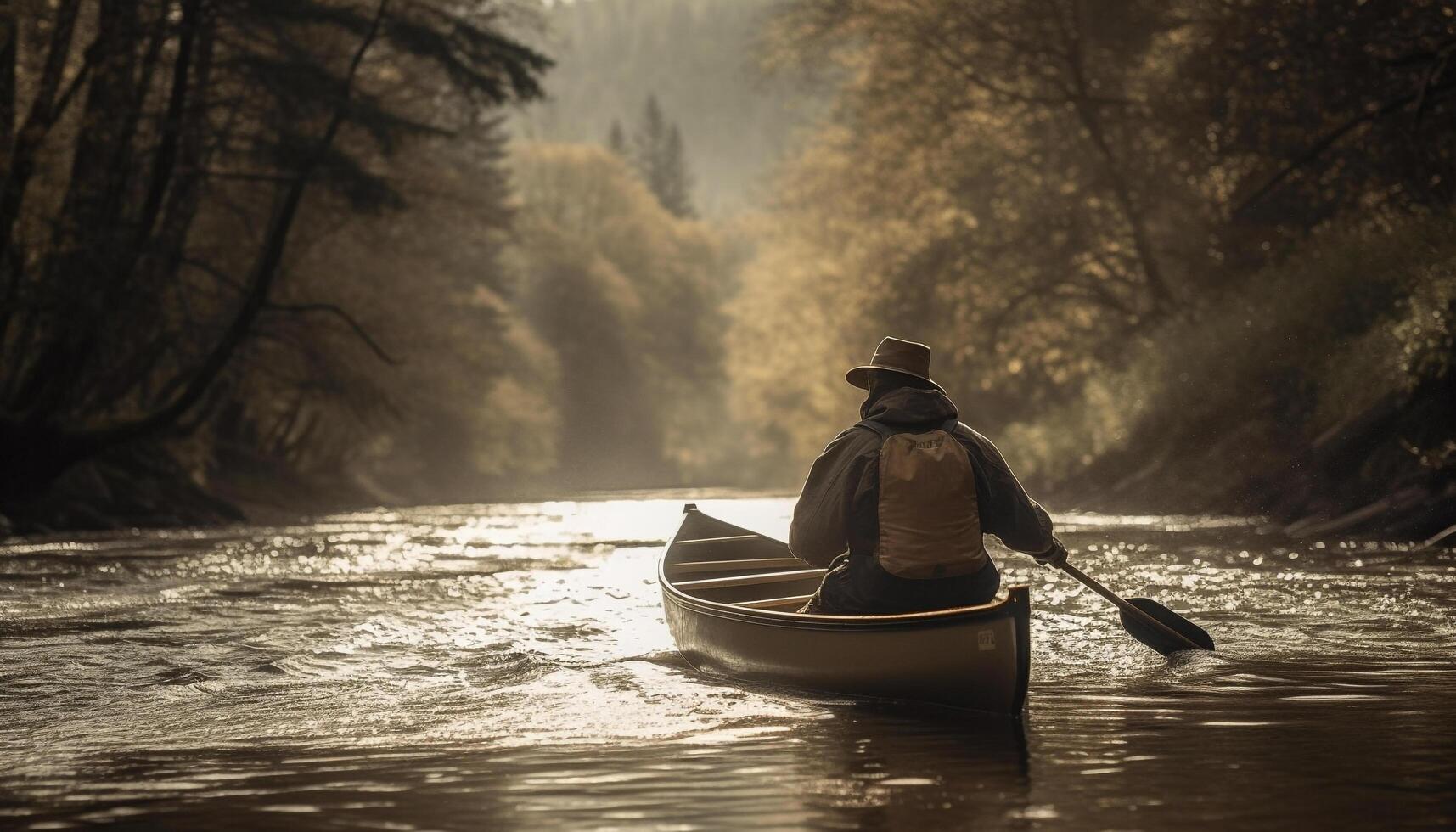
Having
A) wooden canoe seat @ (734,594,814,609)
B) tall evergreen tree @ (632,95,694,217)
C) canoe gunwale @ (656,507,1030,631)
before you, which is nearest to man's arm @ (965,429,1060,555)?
canoe gunwale @ (656,507,1030,631)

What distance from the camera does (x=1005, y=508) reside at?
8203 millimetres

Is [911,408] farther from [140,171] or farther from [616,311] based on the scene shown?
[616,311]

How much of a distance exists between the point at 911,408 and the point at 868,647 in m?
1.16

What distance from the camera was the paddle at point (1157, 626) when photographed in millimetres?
9781

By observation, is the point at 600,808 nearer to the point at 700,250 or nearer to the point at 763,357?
the point at 763,357

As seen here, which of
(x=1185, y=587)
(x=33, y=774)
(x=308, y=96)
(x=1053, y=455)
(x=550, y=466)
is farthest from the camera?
(x=550, y=466)

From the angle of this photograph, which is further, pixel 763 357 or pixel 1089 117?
pixel 763 357

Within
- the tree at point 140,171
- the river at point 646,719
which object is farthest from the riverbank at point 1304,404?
the tree at point 140,171

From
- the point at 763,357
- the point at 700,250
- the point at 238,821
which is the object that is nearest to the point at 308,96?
the point at 238,821

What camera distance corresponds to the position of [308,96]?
2131 centimetres

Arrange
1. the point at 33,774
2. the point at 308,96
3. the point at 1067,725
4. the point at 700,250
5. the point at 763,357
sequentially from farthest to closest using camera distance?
the point at 700,250
the point at 763,357
the point at 308,96
the point at 1067,725
the point at 33,774

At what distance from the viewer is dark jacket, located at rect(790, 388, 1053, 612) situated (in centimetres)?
805

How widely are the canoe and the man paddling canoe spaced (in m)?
0.28

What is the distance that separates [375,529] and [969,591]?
19.9 metres
